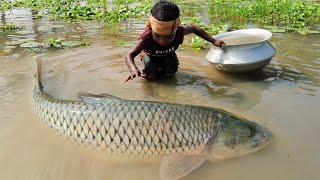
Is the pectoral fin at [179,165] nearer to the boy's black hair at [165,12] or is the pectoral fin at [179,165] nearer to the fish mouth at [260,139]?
the fish mouth at [260,139]

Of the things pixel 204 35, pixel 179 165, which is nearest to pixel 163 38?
pixel 204 35

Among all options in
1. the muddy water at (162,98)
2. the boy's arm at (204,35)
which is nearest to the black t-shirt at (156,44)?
the boy's arm at (204,35)

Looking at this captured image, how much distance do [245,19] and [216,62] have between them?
364 cm

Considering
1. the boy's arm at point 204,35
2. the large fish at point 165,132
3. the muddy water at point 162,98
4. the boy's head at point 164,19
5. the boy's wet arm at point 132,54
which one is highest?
the boy's head at point 164,19

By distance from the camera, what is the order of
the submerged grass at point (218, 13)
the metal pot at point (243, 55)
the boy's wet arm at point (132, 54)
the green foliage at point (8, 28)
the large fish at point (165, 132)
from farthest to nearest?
the green foliage at point (8, 28), the submerged grass at point (218, 13), the metal pot at point (243, 55), the boy's wet arm at point (132, 54), the large fish at point (165, 132)

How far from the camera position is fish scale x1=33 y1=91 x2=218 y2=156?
10.00 feet

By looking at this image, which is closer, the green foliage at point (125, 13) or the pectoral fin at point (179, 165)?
the pectoral fin at point (179, 165)

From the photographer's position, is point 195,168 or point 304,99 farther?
point 304,99

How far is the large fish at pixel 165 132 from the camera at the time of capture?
Answer: 9.99ft

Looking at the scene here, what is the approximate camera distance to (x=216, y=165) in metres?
3.09

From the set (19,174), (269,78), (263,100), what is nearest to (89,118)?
(19,174)

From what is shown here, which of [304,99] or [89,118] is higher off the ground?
[89,118]

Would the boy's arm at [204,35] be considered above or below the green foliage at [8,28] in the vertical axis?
above

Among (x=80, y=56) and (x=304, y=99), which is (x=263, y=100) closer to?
(x=304, y=99)
